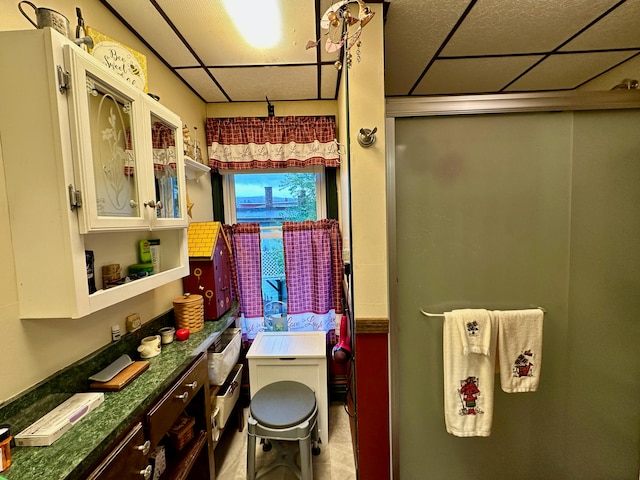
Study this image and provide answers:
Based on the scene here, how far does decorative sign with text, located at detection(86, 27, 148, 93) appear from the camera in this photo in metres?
1.03

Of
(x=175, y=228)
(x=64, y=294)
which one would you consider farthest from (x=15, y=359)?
(x=175, y=228)

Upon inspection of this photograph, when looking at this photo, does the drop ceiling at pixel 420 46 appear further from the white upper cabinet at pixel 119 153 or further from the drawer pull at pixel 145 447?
the drawer pull at pixel 145 447

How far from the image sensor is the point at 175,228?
133cm

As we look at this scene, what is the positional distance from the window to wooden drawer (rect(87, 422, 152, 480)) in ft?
4.40

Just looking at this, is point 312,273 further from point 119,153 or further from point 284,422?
point 119,153

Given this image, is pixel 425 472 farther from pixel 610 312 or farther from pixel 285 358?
pixel 610 312

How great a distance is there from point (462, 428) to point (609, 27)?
2.11 meters

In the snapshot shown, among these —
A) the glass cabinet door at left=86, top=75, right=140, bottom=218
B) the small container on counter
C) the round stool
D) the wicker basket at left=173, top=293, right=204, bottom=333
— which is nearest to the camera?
the small container on counter

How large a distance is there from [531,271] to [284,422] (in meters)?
1.43

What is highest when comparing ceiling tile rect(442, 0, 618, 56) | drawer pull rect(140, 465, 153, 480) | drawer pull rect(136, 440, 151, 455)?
ceiling tile rect(442, 0, 618, 56)

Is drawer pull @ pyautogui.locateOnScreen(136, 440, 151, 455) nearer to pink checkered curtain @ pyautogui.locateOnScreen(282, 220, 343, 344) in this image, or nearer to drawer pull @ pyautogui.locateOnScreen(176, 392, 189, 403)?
drawer pull @ pyautogui.locateOnScreen(176, 392, 189, 403)

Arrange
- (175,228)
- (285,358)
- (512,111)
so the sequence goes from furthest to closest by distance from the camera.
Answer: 1. (285,358)
2. (175,228)
3. (512,111)

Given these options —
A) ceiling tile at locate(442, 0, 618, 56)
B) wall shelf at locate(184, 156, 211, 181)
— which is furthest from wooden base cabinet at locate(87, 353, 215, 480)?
ceiling tile at locate(442, 0, 618, 56)

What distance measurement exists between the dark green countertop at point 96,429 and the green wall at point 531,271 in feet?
3.46
